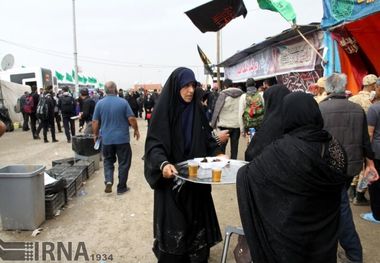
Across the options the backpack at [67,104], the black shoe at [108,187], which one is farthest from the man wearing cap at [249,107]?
the backpack at [67,104]

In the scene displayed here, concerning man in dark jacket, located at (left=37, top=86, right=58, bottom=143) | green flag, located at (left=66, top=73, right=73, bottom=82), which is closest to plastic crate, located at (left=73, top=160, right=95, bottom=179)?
man in dark jacket, located at (left=37, top=86, right=58, bottom=143)

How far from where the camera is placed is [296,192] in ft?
6.49

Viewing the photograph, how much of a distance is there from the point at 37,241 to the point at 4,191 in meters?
0.76

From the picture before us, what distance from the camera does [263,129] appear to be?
9.48 feet

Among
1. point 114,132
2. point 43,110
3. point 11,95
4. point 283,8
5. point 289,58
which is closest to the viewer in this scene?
point 114,132

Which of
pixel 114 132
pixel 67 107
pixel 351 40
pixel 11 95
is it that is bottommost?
pixel 114 132

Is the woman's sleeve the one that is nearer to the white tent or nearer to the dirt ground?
the dirt ground

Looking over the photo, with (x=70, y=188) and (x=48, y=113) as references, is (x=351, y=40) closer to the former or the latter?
(x=70, y=188)

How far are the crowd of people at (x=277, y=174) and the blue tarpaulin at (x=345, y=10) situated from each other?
953 millimetres

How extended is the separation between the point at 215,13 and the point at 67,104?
238 inches

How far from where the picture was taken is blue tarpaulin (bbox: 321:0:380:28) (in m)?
4.94

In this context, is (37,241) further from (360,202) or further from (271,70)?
(271,70)

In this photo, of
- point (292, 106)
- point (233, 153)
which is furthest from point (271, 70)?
point (292, 106)

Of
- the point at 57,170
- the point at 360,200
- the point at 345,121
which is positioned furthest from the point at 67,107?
the point at 345,121
